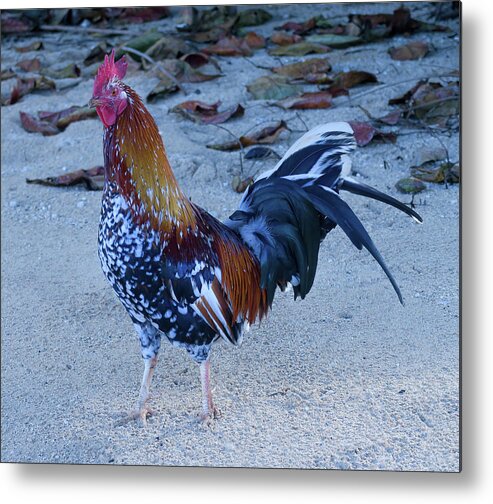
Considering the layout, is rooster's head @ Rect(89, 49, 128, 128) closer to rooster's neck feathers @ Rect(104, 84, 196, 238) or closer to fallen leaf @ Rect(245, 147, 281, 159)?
rooster's neck feathers @ Rect(104, 84, 196, 238)

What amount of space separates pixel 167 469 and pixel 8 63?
102cm

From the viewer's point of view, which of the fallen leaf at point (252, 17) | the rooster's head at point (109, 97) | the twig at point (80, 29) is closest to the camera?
the rooster's head at point (109, 97)

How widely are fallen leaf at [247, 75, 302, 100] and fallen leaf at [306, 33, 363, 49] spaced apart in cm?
11

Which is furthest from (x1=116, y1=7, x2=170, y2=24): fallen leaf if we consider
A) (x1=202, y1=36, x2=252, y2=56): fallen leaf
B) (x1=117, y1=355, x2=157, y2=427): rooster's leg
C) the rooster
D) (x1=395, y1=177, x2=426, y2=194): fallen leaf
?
(x1=117, y1=355, x2=157, y2=427): rooster's leg

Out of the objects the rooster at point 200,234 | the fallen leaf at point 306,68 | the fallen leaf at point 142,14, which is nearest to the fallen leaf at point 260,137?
the fallen leaf at point 306,68

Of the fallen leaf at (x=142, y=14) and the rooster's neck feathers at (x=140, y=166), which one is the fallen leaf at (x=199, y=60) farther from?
the rooster's neck feathers at (x=140, y=166)

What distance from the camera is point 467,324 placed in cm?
174

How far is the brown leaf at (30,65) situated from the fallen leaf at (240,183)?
573 millimetres

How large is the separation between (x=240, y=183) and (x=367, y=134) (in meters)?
0.32

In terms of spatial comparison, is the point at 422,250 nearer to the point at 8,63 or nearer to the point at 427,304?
the point at 427,304

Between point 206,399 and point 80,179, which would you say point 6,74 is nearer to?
point 80,179

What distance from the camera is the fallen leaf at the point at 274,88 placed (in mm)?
1969

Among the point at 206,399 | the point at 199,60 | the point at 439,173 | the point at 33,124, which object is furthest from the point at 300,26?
the point at 206,399

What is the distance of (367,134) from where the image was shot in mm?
1926
